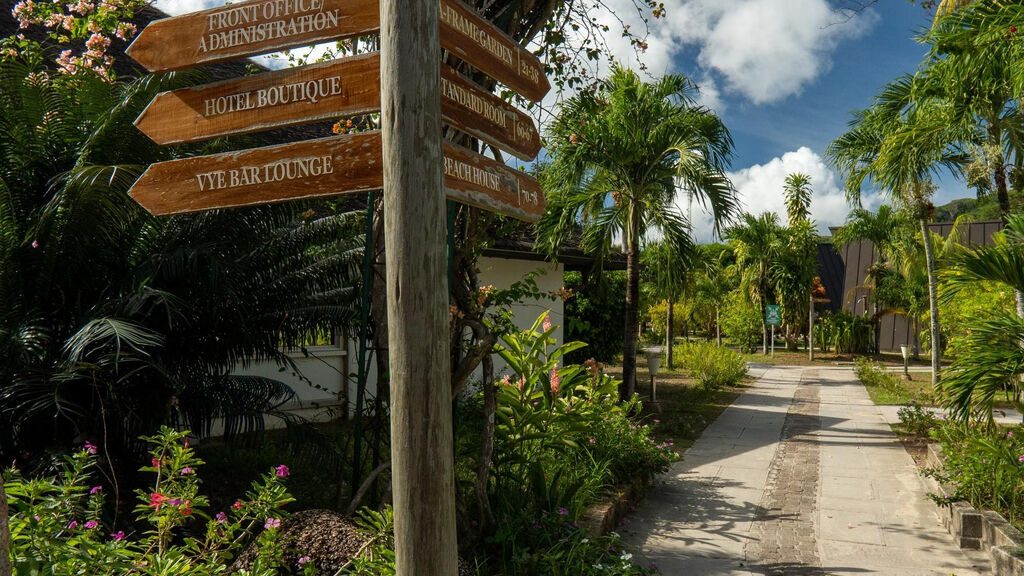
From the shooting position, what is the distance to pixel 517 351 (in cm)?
589

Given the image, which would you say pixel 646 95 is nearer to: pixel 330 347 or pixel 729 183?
pixel 729 183

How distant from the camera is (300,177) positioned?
91.7 inches

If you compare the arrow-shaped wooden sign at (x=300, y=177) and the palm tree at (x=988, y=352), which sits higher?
the arrow-shaped wooden sign at (x=300, y=177)

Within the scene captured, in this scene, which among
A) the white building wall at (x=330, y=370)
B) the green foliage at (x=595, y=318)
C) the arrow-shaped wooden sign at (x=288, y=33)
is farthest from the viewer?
the green foliage at (x=595, y=318)

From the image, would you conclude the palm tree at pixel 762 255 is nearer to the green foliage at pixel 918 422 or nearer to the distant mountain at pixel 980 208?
the distant mountain at pixel 980 208

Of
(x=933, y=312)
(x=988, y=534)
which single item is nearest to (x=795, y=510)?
(x=988, y=534)

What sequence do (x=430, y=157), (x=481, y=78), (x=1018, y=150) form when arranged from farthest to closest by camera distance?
(x=1018, y=150) < (x=481, y=78) < (x=430, y=157)

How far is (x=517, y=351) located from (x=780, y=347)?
95.5 ft

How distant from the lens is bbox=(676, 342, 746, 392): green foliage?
16016 mm

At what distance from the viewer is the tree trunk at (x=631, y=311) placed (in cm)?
1073

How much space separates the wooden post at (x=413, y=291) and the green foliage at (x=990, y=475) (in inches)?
201

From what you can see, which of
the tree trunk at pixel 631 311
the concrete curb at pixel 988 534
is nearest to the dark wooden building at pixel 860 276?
the tree trunk at pixel 631 311

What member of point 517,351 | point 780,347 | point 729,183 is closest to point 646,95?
point 729,183

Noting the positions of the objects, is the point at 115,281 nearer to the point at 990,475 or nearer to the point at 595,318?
the point at 990,475
